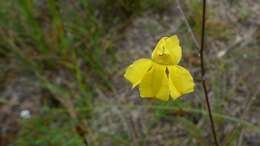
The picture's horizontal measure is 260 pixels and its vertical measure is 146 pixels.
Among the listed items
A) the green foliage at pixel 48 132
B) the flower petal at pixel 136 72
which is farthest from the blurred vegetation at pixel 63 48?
the flower petal at pixel 136 72

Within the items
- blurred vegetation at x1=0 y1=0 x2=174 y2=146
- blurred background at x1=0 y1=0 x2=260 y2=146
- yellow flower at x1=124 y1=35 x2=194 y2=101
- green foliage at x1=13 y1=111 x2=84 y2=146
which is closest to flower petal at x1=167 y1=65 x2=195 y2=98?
yellow flower at x1=124 y1=35 x2=194 y2=101

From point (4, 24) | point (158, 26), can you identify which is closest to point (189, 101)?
point (158, 26)

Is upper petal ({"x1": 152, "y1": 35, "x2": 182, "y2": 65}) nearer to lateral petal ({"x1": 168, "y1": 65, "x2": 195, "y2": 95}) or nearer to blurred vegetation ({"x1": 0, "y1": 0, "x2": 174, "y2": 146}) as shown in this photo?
lateral petal ({"x1": 168, "y1": 65, "x2": 195, "y2": 95})

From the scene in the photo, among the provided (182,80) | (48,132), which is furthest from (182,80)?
(48,132)

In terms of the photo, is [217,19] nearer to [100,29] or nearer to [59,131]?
[100,29]

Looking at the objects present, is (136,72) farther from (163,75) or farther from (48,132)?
(48,132)

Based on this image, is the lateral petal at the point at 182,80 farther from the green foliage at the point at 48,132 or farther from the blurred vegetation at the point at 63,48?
the blurred vegetation at the point at 63,48
